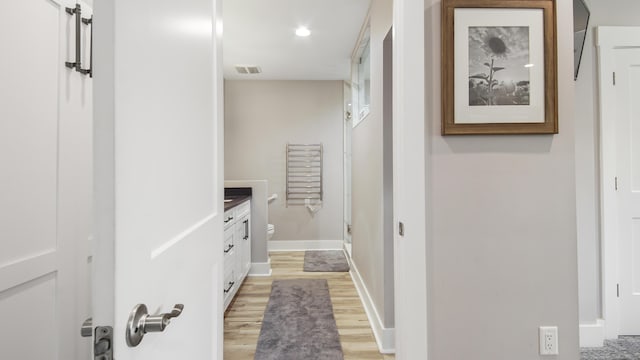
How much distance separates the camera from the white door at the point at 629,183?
229 centimetres

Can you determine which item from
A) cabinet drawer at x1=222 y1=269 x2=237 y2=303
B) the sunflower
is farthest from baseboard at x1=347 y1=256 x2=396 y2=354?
the sunflower

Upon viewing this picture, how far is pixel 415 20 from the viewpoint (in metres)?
1.33

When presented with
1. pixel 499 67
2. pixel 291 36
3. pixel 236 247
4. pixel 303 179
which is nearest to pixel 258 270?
pixel 236 247

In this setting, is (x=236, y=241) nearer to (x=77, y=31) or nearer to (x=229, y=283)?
(x=229, y=283)

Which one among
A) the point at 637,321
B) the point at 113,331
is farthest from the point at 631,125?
the point at 113,331

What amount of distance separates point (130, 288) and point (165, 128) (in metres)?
0.33

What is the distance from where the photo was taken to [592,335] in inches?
87.0

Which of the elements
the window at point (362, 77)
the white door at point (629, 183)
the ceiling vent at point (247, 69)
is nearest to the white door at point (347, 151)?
the window at point (362, 77)

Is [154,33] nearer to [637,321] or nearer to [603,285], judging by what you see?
[603,285]

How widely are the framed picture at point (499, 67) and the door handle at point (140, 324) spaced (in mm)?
1219

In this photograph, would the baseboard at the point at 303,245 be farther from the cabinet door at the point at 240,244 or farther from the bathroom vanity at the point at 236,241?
the cabinet door at the point at 240,244

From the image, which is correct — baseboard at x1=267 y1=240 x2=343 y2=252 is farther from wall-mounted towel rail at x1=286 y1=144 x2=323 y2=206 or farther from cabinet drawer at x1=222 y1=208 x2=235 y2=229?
cabinet drawer at x1=222 y1=208 x2=235 y2=229

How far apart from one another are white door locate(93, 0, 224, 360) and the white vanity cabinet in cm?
167

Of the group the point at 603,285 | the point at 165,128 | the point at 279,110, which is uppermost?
the point at 279,110
